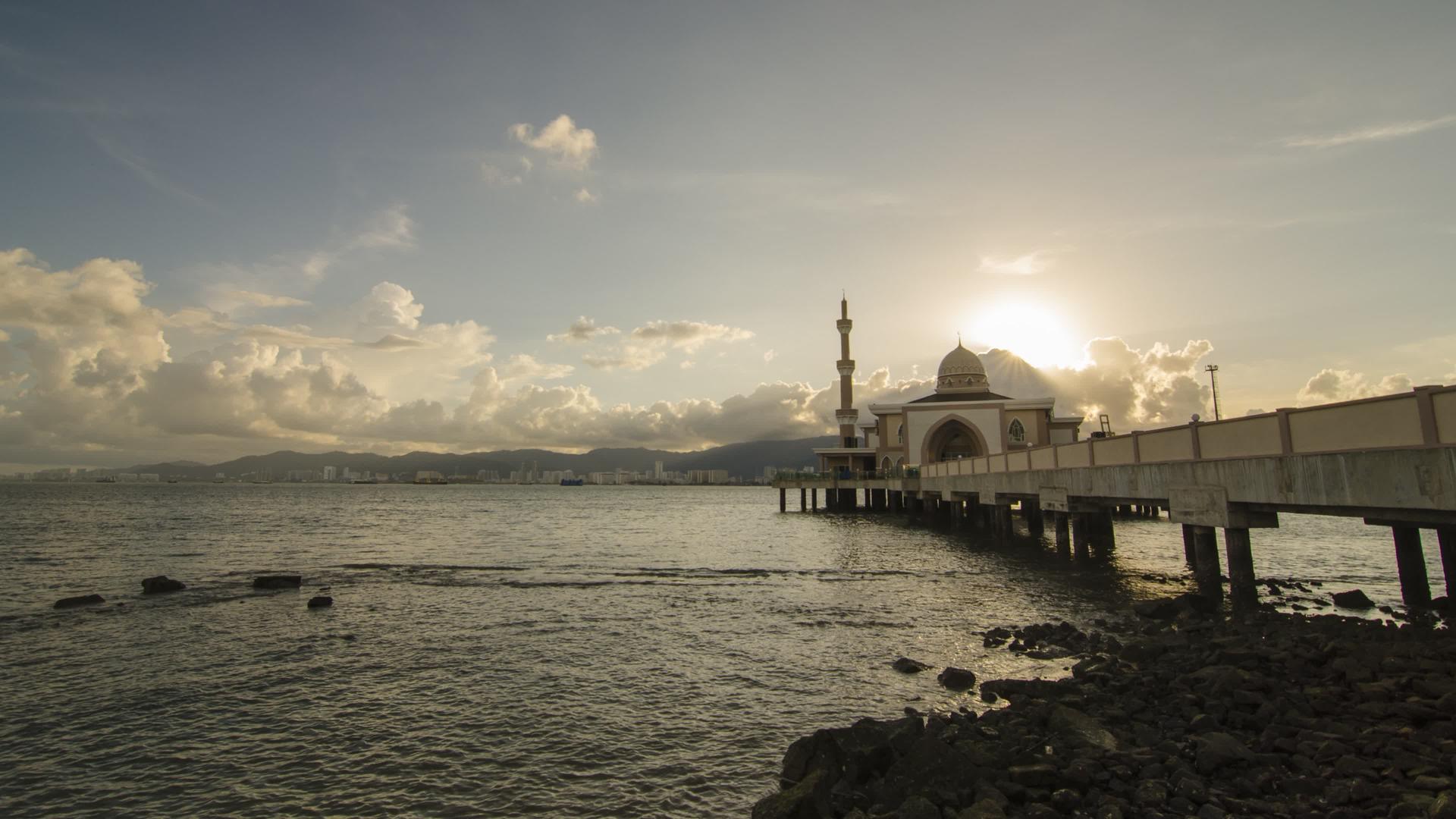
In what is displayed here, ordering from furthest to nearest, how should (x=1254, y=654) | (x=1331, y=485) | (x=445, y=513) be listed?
(x=445, y=513) < (x=1331, y=485) < (x=1254, y=654)

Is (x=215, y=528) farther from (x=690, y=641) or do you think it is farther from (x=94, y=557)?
(x=690, y=641)

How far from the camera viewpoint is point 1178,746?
8.26 m

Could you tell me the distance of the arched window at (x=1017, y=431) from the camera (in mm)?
66938

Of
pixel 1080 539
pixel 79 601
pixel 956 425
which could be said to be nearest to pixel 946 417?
pixel 956 425

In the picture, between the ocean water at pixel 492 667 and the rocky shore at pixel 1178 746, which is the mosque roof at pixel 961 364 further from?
the rocky shore at pixel 1178 746

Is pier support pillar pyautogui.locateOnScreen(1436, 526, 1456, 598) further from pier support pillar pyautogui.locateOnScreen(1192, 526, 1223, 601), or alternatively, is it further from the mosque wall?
the mosque wall

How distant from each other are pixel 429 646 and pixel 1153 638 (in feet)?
48.1

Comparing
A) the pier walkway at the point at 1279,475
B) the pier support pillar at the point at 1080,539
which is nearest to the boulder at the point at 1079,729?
the pier walkway at the point at 1279,475

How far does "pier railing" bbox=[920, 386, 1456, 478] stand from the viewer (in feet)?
36.6

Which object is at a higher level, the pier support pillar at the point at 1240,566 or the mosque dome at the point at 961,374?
the mosque dome at the point at 961,374

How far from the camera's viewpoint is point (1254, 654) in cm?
1127

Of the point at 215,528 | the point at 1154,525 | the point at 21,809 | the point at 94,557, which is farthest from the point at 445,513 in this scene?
the point at 21,809

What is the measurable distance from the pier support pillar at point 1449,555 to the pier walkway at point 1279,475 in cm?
3

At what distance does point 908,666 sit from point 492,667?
7890 mm
